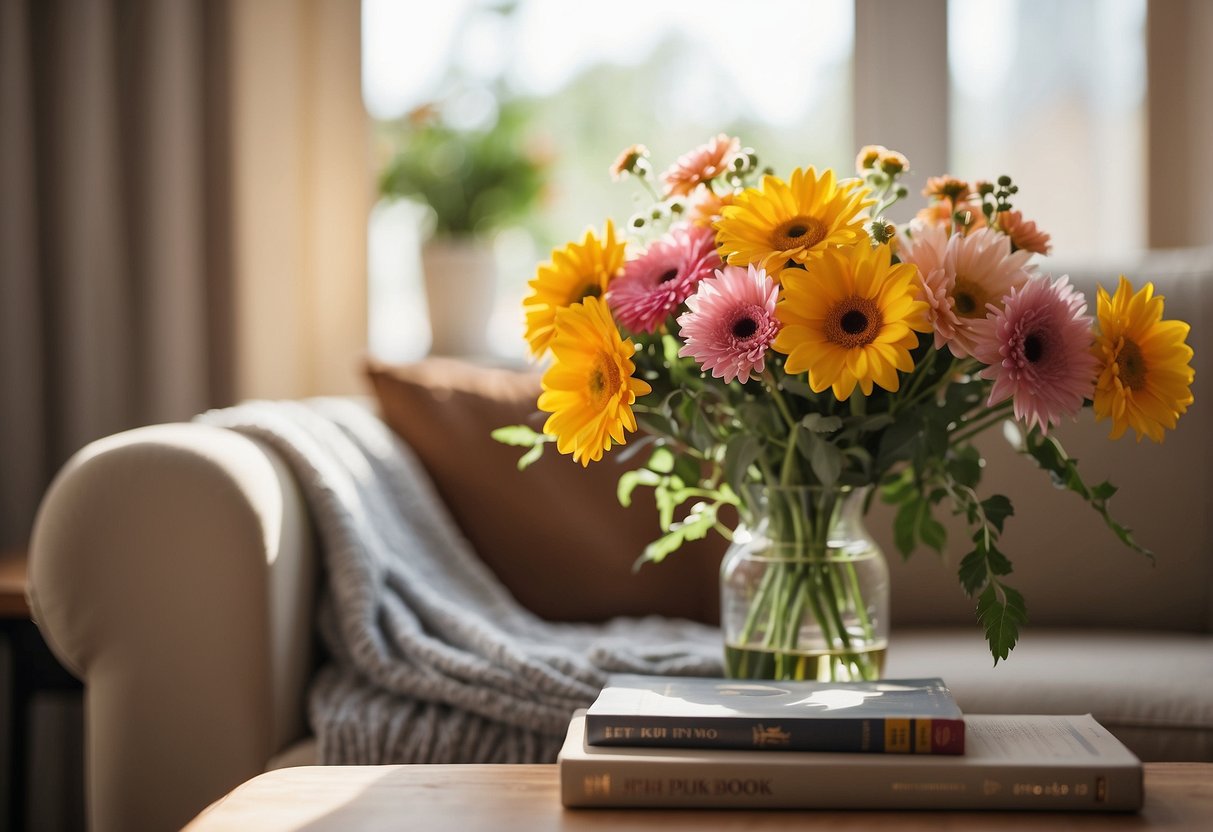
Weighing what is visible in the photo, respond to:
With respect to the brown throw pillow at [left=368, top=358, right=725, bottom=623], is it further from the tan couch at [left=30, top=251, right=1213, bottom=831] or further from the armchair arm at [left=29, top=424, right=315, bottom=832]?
the armchair arm at [left=29, top=424, right=315, bottom=832]

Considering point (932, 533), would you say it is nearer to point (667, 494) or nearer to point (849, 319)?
point (667, 494)

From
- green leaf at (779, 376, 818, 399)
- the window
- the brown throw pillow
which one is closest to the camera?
green leaf at (779, 376, 818, 399)

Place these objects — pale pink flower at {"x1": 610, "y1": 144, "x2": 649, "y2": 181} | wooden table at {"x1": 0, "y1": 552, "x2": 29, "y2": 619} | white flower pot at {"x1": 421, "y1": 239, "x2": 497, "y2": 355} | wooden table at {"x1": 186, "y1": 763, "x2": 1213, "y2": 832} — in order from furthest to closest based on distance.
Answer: white flower pot at {"x1": 421, "y1": 239, "x2": 497, "y2": 355}
wooden table at {"x1": 0, "y1": 552, "x2": 29, "y2": 619}
pale pink flower at {"x1": 610, "y1": 144, "x2": 649, "y2": 181}
wooden table at {"x1": 186, "y1": 763, "x2": 1213, "y2": 832}

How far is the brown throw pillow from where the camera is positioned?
164 cm

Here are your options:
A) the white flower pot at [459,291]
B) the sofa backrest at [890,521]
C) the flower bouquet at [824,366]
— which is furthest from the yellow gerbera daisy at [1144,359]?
the white flower pot at [459,291]

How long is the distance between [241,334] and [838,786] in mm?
1656

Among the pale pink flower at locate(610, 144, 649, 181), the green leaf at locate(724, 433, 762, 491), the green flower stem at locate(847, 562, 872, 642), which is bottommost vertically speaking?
the green flower stem at locate(847, 562, 872, 642)

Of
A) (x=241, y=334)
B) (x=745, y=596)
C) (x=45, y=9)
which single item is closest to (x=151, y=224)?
(x=241, y=334)

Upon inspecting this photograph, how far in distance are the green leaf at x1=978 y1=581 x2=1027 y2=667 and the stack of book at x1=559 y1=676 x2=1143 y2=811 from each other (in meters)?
0.06

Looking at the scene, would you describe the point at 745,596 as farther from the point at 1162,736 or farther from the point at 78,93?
the point at 78,93

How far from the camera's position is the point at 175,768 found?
119 centimetres

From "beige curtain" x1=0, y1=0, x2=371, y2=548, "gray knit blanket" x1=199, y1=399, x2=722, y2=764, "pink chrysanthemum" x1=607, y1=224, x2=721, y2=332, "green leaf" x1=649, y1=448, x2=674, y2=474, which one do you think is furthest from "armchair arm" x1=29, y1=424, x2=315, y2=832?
"beige curtain" x1=0, y1=0, x2=371, y2=548

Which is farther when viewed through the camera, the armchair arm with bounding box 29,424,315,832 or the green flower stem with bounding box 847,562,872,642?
the armchair arm with bounding box 29,424,315,832

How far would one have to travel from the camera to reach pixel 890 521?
63.9 inches
